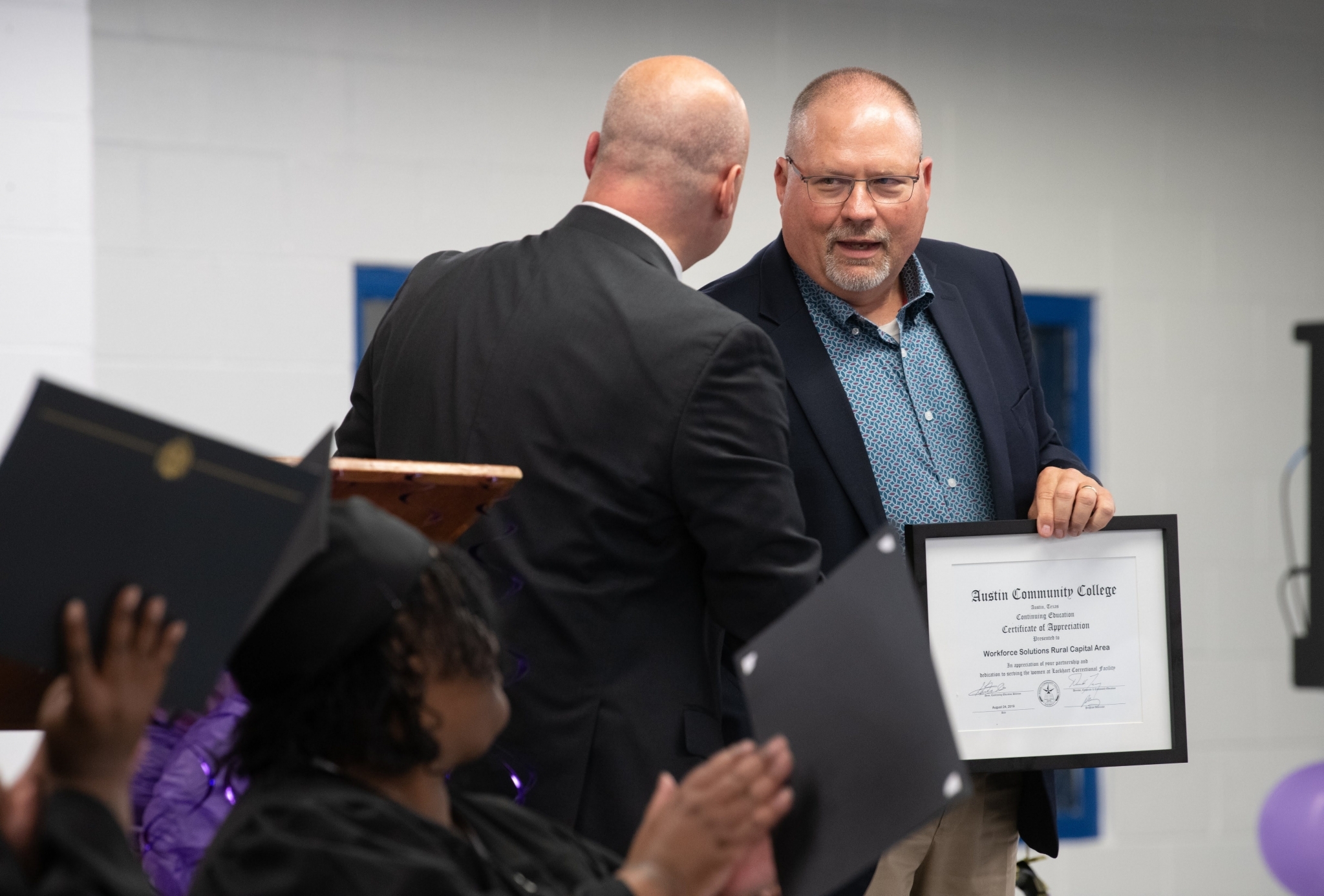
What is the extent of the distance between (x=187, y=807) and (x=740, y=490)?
2.70ft

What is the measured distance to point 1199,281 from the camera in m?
4.49

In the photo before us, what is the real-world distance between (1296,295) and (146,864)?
12.8 ft

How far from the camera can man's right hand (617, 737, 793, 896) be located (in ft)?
3.77

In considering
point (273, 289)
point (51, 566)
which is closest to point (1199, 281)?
point (273, 289)

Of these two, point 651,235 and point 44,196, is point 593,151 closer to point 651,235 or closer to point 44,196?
point 651,235

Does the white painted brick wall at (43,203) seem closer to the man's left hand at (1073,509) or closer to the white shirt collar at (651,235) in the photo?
the white shirt collar at (651,235)

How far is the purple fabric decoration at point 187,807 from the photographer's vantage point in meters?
1.86

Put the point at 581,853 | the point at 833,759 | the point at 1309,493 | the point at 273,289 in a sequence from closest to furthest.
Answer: the point at 833,759, the point at 581,853, the point at 1309,493, the point at 273,289

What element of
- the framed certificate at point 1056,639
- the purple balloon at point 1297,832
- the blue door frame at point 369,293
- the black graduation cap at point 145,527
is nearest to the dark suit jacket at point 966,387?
the framed certificate at point 1056,639

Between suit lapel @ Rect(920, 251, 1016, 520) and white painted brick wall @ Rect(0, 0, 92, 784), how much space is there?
81.7 inches

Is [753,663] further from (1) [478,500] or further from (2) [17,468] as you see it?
(2) [17,468]
